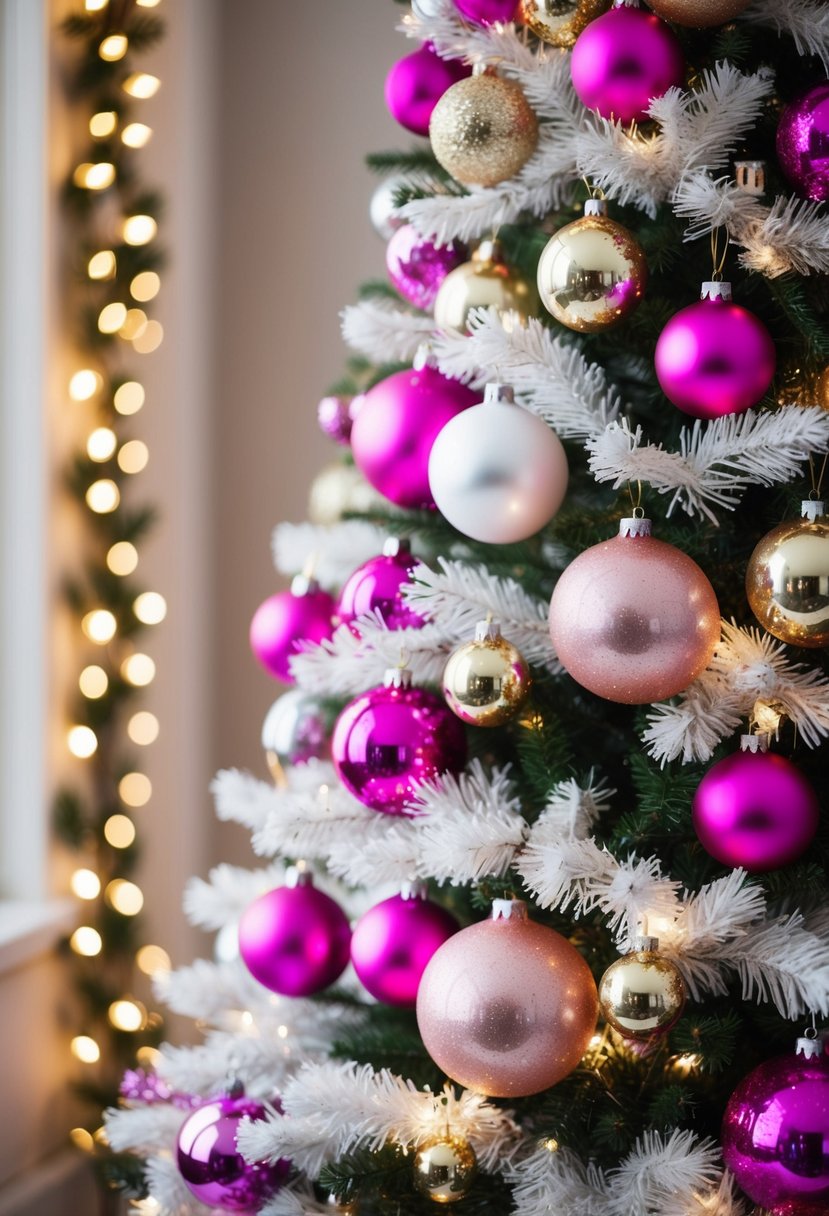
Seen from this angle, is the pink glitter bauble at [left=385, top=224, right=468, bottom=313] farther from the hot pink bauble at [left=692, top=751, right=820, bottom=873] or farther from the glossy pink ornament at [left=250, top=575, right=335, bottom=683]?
the hot pink bauble at [left=692, top=751, right=820, bottom=873]

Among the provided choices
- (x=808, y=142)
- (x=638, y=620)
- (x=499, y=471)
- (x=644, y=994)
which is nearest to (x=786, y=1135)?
(x=644, y=994)

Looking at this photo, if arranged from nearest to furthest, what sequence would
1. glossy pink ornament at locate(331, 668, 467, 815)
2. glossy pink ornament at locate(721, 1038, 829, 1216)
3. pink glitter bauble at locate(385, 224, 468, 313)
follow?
glossy pink ornament at locate(721, 1038, 829, 1216) → glossy pink ornament at locate(331, 668, 467, 815) → pink glitter bauble at locate(385, 224, 468, 313)

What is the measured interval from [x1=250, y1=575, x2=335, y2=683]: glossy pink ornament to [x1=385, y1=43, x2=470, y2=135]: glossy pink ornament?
469mm

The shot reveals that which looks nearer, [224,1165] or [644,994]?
[644,994]

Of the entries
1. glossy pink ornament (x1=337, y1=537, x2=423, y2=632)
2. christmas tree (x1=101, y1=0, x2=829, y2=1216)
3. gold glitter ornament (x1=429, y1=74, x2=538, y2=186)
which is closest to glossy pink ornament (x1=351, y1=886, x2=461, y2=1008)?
christmas tree (x1=101, y1=0, x2=829, y2=1216)

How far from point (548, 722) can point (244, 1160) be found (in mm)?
456

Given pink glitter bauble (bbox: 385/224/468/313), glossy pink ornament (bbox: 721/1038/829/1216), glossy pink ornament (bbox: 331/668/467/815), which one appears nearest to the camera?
glossy pink ornament (bbox: 721/1038/829/1216)

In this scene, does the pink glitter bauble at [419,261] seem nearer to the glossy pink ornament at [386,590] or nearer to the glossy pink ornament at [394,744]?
the glossy pink ornament at [386,590]

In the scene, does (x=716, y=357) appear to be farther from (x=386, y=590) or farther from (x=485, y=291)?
(x=386, y=590)

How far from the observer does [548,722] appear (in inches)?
35.1

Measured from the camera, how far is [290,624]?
109cm

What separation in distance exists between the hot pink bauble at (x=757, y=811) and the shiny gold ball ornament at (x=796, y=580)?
10 centimetres

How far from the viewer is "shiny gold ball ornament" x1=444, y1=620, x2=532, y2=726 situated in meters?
0.84

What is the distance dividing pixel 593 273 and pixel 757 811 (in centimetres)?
42
